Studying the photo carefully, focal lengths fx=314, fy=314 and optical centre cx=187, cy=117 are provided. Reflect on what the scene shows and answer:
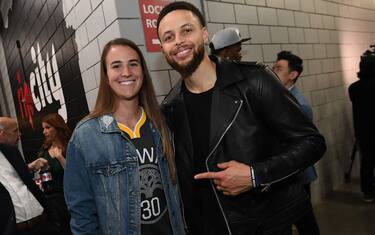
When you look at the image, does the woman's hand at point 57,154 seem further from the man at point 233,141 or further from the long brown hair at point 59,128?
the man at point 233,141

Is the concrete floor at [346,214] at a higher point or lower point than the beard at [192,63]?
lower

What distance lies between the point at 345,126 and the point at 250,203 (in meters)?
4.25

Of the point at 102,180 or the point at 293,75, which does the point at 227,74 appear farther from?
the point at 293,75

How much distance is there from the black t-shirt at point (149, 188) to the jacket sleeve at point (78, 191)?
249 millimetres

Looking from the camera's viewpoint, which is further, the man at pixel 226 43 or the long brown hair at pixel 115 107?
the man at pixel 226 43

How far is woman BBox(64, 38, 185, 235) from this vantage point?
1.50 meters

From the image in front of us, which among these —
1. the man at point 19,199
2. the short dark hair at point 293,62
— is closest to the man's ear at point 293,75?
the short dark hair at point 293,62

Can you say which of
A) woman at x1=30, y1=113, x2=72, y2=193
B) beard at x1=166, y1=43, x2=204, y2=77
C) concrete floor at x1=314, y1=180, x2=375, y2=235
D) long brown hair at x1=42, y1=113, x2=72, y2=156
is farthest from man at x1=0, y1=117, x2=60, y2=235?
concrete floor at x1=314, y1=180, x2=375, y2=235

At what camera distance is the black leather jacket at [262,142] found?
1.45 meters

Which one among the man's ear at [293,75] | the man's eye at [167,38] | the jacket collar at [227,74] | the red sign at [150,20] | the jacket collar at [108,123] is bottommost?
the jacket collar at [108,123]

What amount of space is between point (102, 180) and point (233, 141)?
0.66 m

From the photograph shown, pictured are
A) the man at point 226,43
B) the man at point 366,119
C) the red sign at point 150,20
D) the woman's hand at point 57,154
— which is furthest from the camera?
the man at point 366,119

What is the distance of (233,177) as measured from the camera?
1.40 metres

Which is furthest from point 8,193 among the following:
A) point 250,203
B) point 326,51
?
point 326,51
